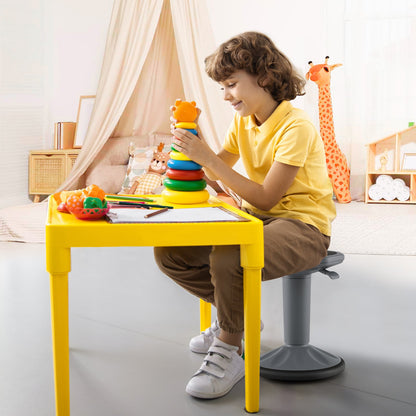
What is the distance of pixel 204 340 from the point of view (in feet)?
5.88

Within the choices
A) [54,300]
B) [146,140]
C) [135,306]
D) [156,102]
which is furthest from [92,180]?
[54,300]

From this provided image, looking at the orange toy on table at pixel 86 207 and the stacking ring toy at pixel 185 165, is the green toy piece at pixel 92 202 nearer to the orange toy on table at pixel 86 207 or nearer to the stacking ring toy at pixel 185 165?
the orange toy on table at pixel 86 207

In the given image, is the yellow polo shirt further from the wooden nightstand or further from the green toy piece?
the wooden nightstand

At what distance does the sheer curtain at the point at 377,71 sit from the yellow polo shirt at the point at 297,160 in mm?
3896

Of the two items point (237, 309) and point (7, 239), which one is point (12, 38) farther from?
point (237, 309)

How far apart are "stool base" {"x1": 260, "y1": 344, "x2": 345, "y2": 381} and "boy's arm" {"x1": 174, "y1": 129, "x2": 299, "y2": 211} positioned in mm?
414

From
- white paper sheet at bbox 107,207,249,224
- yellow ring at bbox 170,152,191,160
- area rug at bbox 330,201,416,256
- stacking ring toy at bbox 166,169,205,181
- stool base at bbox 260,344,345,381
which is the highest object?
yellow ring at bbox 170,152,191,160

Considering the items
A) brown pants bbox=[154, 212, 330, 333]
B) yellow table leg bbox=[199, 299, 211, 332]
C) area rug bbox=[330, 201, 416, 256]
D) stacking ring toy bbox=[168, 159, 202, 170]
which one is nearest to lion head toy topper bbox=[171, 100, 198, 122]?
stacking ring toy bbox=[168, 159, 202, 170]

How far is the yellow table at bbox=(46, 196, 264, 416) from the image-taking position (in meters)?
1.24

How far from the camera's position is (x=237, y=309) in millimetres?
1427

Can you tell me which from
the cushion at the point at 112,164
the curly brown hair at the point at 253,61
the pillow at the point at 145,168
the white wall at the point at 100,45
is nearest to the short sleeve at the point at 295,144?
the curly brown hair at the point at 253,61

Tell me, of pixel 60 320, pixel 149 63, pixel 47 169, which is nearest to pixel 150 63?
pixel 149 63

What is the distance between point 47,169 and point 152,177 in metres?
1.16

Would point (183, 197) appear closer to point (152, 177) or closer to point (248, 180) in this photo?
point (248, 180)
